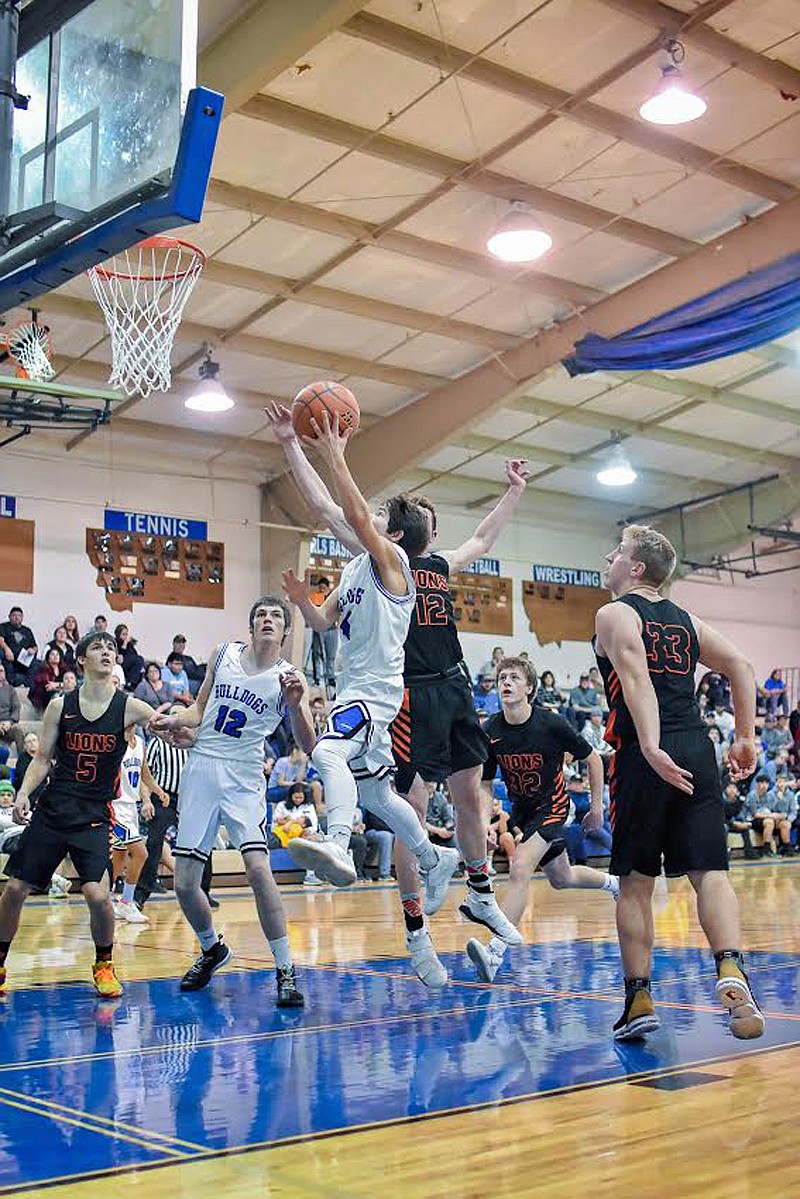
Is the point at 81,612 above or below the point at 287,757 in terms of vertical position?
above

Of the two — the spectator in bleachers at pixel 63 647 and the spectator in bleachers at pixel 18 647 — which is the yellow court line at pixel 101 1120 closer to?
the spectator in bleachers at pixel 63 647

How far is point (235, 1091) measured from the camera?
14.4 ft

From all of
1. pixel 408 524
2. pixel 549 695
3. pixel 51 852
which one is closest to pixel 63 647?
pixel 549 695

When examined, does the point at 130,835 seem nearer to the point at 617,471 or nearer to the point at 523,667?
the point at 523,667

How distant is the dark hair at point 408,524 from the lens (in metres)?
6.58

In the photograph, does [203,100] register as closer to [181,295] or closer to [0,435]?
[181,295]

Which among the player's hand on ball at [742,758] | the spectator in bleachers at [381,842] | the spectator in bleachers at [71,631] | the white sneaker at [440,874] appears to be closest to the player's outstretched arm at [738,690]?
the player's hand on ball at [742,758]

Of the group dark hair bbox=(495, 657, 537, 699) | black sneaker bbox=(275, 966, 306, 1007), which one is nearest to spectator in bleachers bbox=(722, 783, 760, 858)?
dark hair bbox=(495, 657, 537, 699)

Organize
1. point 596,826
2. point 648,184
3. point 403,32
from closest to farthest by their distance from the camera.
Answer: point 596,826, point 403,32, point 648,184

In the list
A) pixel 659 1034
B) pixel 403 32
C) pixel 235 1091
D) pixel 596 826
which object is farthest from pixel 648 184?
pixel 235 1091

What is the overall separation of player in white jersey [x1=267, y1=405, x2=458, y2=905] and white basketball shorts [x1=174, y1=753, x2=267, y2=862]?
0.71 metres

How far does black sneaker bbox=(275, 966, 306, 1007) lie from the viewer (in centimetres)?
626

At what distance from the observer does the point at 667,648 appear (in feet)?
17.8

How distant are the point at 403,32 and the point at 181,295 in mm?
3536
